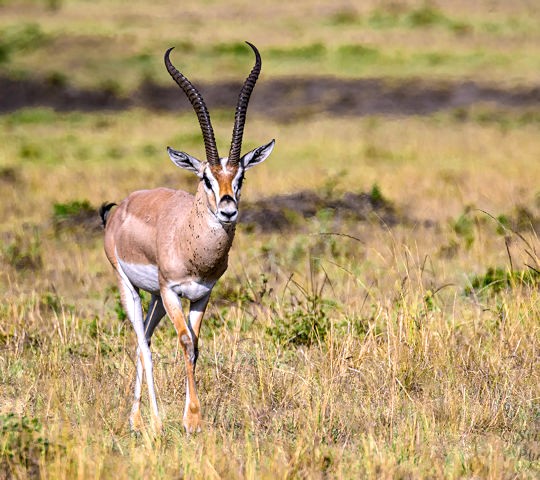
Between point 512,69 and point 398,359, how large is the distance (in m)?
25.7

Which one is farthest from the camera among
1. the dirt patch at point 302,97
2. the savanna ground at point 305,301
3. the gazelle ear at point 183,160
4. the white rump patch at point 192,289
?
the dirt patch at point 302,97

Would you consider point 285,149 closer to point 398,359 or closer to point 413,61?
point 413,61

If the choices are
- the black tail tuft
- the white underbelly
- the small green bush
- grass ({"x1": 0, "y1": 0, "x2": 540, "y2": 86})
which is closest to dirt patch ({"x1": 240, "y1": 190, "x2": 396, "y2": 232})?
the small green bush

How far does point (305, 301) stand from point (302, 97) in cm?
2034

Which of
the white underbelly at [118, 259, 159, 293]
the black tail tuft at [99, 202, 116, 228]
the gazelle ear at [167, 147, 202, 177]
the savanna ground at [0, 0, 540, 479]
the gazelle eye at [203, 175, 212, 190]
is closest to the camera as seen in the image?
the savanna ground at [0, 0, 540, 479]

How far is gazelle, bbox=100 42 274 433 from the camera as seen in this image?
19.4 feet

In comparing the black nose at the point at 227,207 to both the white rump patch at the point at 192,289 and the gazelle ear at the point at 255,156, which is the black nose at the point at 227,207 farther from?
the white rump patch at the point at 192,289

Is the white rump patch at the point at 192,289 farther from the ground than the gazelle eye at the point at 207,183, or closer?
closer

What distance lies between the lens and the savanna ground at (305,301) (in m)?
5.38

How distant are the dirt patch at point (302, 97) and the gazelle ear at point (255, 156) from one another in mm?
20383

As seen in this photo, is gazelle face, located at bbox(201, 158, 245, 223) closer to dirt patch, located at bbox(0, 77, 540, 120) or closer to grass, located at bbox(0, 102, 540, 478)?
grass, located at bbox(0, 102, 540, 478)

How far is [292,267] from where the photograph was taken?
10.5 meters

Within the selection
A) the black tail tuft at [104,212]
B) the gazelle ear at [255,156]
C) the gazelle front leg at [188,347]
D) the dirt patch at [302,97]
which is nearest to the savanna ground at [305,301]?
the gazelle front leg at [188,347]

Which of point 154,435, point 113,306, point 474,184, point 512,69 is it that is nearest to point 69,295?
point 113,306
